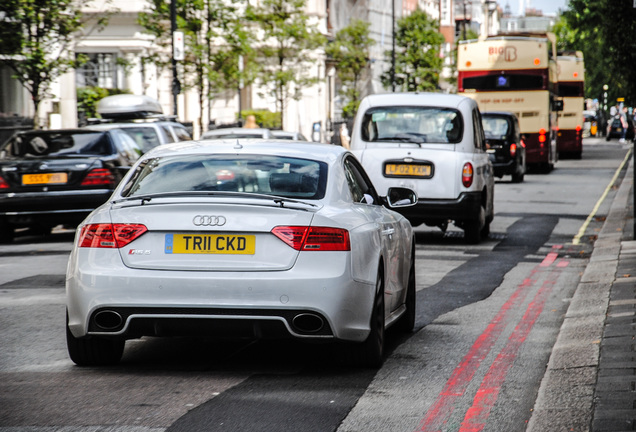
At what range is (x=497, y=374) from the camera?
23.4 ft

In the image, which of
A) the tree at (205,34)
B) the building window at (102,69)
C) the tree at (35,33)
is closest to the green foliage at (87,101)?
the tree at (205,34)

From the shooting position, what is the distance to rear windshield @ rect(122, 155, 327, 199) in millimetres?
7129

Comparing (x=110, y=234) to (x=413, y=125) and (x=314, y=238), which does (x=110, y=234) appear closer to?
(x=314, y=238)

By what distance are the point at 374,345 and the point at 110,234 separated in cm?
165

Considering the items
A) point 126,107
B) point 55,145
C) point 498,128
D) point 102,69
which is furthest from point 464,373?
point 102,69

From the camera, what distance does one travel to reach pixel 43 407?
5.97 m

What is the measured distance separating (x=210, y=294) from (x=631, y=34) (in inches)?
694

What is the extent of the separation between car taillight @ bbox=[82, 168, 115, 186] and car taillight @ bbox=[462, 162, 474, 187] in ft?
15.2

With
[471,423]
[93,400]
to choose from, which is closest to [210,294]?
[93,400]

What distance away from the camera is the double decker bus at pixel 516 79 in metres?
36.7

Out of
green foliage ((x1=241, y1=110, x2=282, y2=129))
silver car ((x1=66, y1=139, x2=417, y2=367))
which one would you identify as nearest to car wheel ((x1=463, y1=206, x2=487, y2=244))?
silver car ((x1=66, y1=139, x2=417, y2=367))

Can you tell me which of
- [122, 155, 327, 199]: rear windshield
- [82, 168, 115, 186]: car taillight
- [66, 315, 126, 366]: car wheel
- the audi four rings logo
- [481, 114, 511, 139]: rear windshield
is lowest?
[66, 315, 126, 366]: car wheel

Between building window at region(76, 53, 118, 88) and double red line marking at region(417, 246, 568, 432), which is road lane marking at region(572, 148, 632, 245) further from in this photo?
building window at region(76, 53, 118, 88)

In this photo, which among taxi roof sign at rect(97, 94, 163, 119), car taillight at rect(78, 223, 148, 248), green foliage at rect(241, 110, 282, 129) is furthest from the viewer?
green foliage at rect(241, 110, 282, 129)
